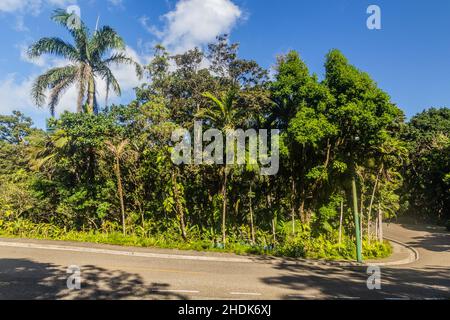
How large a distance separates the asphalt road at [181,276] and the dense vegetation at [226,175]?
187 centimetres

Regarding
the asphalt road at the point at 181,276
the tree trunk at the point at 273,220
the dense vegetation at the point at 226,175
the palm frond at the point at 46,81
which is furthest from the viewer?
the palm frond at the point at 46,81

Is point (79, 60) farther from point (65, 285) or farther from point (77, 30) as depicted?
point (65, 285)

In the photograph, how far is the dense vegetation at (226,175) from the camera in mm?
14977

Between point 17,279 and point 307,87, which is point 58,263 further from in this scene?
point 307,87

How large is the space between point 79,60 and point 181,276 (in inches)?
636

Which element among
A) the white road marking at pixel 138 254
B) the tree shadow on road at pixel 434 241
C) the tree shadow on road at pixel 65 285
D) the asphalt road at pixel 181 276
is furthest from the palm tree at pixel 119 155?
the tree shadow on road at pixel 434 241

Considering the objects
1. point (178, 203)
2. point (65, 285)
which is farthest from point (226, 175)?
point (65, 285)

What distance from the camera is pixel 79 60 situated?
19.8 m

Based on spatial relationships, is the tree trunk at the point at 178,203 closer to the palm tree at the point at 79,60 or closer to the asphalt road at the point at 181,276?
the asphalt road at the point at 181,276

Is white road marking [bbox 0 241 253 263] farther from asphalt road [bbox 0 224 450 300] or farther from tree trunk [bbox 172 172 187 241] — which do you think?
tree trunk [bbox 172 172 187 241]

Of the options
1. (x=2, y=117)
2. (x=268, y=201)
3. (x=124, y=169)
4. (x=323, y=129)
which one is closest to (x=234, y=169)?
(x=268, y=201)
